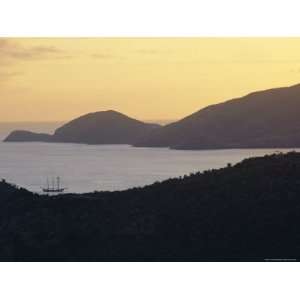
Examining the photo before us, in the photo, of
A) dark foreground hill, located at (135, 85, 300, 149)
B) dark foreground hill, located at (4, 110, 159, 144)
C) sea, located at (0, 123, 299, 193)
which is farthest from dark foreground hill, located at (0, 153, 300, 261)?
dark foreground hill, located at (4, 110, 159, 144)

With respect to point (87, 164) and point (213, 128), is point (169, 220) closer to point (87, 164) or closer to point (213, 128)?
point (87, 164)

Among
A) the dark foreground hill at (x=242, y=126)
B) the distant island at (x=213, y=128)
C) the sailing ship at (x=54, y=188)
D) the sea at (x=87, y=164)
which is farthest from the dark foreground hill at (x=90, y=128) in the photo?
the sailing ship at (x=54, y=188)

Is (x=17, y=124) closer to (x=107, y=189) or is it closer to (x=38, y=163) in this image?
(x=38, y=163)

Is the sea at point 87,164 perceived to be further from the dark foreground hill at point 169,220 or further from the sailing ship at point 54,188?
the dark foreground hill at point 169,220

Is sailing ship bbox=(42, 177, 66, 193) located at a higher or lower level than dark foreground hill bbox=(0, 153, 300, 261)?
higher

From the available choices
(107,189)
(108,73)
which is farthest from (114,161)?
(108,73)

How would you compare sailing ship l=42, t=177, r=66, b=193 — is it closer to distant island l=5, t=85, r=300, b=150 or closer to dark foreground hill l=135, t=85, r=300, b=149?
distant island l=5, t=85, r=300, b=150
